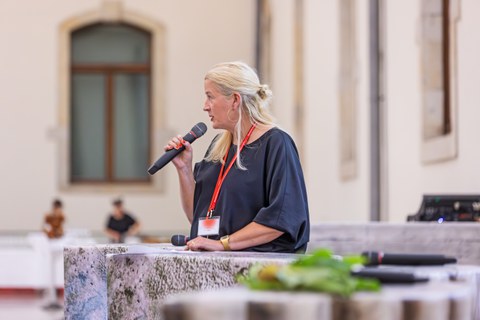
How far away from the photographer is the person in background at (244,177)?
3975mm

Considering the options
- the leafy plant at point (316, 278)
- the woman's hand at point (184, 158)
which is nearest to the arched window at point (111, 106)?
the woman's hand at point (184, 158)

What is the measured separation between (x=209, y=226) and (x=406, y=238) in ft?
8.21

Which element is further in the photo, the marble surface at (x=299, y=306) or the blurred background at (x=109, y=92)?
the blurred background at (x=109, y=92)

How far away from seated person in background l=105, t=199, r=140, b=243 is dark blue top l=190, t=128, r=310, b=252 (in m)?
14.7

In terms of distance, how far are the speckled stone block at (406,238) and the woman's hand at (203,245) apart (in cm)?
226

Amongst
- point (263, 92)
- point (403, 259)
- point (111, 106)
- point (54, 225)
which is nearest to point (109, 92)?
point (111, 106)

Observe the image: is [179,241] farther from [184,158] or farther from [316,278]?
[316,278]

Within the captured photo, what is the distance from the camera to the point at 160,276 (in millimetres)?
3711

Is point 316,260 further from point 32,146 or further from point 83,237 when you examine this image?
point 32,146

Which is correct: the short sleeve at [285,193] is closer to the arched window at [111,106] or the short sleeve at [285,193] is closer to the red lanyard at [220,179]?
the red lanyard at [220,179]

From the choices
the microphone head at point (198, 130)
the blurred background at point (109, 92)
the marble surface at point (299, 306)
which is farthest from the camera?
the blurred background at point (109, 92)

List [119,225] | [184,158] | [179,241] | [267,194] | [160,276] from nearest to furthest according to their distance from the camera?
[160,276], [267,194], [179,241], [184,158], [119,225]

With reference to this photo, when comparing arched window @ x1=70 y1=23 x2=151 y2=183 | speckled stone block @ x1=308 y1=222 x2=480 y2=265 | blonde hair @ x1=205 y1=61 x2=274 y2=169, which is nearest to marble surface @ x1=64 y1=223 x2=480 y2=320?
blonde hair @ x1=205 y1=61 x2=274 y2=169

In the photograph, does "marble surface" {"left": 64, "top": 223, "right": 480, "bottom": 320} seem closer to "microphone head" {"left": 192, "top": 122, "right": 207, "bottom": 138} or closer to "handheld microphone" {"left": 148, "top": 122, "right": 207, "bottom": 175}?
"handheld microphone" {"left": 148, "top": 122, "right": 207, "bottom": 175}
